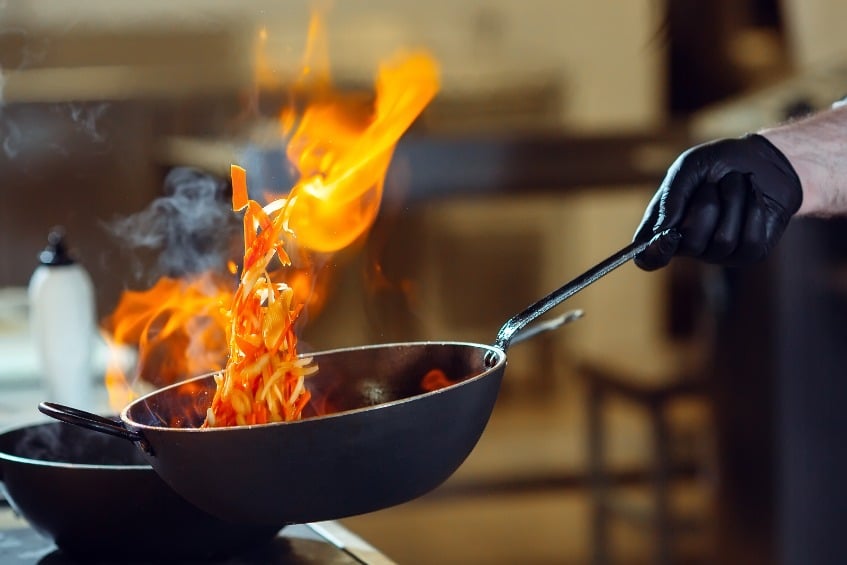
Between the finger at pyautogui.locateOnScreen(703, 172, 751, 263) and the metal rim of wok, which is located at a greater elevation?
the finger at pyautogui.locateOnScreen(703, 172, 751, 263)

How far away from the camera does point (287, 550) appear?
1.05 metres

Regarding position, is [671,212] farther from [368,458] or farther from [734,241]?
[368,458]

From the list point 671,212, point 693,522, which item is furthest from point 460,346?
point 693,522

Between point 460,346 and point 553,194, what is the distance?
11.4 ft

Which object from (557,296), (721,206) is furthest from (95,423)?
(721,206)

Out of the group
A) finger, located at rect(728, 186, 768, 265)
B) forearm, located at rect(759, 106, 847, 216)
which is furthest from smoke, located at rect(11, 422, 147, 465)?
forearm, located at rect(759, 106, 847, 216)

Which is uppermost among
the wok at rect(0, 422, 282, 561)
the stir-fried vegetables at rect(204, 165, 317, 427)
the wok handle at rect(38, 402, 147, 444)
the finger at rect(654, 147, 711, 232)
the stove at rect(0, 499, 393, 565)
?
the finger at rect(654, 147, 711, 232)

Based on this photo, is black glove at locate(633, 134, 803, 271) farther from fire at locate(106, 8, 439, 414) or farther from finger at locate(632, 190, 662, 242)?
fire at locate(106, 8, 439, 414)

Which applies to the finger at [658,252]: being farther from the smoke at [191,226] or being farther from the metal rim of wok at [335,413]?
the smoke at [191,226]

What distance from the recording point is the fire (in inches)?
38.1

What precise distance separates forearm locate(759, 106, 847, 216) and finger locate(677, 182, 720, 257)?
0.24 meters

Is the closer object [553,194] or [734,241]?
[734,241]

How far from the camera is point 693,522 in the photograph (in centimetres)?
342

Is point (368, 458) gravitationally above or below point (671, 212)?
below
